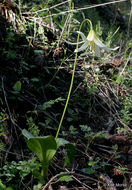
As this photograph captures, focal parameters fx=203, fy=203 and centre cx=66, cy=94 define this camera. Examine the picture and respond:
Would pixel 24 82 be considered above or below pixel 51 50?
below

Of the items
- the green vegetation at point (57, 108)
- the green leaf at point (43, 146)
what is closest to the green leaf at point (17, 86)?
the green vegetation at point (57, 108)

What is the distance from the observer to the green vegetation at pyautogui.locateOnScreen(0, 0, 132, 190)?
1.34 metres

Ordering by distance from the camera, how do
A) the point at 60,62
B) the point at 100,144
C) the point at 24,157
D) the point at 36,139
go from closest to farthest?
the point at 36,139 → the point at 24,157 → the point at 100,144 → the point at 60,62

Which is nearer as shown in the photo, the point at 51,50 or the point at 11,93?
the point at 11,93

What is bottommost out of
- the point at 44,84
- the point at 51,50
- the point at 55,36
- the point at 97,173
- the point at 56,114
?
the point at 97,173

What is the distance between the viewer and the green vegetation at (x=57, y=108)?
1337mm

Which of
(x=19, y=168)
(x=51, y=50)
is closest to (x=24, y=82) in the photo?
(x=51, y=50)

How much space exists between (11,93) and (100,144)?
91 centimetres

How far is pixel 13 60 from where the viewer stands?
6.92 feet

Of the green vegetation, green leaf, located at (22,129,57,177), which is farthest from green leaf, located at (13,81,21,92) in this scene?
green leaf, located at (22,129,57,177)

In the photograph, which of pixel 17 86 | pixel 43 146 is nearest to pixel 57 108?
pixel 17 86

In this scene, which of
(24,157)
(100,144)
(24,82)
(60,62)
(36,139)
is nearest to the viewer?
(36,139)

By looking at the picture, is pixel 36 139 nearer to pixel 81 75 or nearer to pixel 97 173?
pixel 97 173

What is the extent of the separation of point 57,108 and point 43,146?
0.77m
